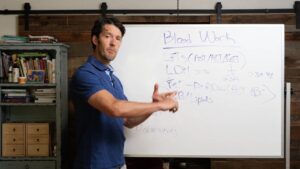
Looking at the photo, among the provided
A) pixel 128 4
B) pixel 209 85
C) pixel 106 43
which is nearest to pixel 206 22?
pixel 128 4

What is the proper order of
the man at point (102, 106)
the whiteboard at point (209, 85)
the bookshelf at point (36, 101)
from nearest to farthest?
1. the man at point (102, 106)
2. the whiteboard at point (209, 85)
3. the bookshelf at point (36, 101)

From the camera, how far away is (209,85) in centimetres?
250

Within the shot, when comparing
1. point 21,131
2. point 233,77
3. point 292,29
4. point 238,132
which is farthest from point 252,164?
point 21,131

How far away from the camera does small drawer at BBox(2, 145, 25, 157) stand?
2.96m

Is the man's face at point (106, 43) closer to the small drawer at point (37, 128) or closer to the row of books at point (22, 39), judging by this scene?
the row of books at point (22, 39)

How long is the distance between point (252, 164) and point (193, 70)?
1114 millimetres

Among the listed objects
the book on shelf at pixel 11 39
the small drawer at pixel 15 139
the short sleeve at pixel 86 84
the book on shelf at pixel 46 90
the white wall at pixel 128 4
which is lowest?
the small drawer at pixel 15 139

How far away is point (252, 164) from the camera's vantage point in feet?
9.97

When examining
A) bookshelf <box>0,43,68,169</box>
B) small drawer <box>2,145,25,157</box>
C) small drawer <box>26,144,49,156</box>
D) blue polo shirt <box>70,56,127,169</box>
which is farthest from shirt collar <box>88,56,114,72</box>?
small drawer <box>2,145,25,157</box>

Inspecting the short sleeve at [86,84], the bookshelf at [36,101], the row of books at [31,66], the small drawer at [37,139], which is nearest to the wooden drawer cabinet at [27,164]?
the bookshelf at [36,101]

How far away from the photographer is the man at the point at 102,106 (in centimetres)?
171

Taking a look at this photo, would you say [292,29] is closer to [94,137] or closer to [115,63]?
[115,63]

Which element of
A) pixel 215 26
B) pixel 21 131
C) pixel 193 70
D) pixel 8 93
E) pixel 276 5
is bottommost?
pixel 21 131

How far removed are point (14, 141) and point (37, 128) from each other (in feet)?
0.74
